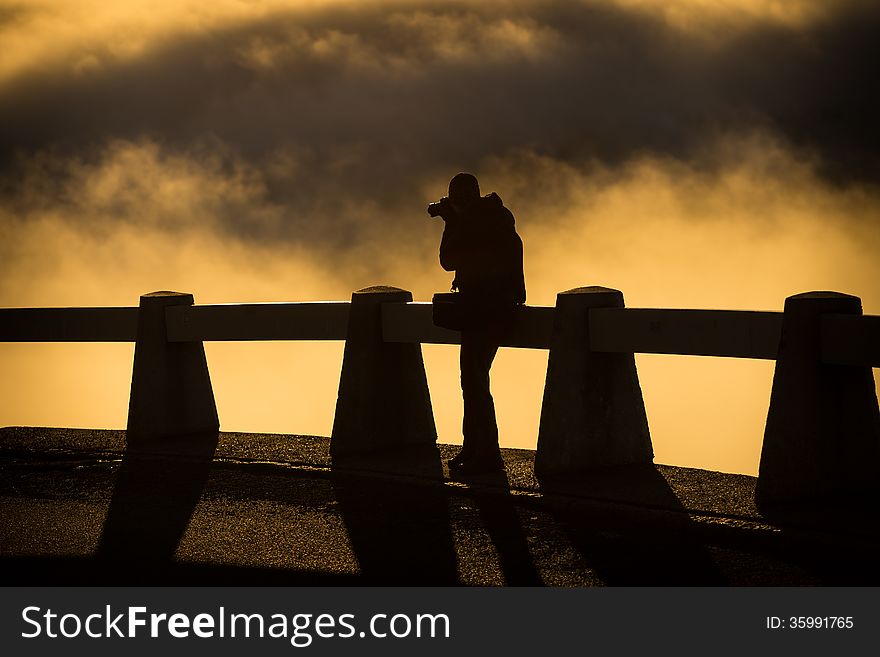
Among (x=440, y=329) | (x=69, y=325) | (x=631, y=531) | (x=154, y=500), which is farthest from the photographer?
(x=69, y=325)

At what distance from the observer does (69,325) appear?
41.2 feet

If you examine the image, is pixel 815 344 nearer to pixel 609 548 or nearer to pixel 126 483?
pixel 609 548

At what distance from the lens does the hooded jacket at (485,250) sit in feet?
32.4

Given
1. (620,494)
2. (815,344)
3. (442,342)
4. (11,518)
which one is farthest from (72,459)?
(815,344)

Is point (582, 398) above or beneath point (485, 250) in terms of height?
beneath

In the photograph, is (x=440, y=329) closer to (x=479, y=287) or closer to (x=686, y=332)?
(x=479, y=287)

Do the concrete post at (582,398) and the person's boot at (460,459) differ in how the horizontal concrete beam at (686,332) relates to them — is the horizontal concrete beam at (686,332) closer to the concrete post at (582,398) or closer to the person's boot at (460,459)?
the concrete post at (582,398)

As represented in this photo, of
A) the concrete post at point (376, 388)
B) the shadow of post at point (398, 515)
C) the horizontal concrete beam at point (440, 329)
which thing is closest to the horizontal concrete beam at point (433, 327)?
the horizontal concrete beam at point (440, 329)

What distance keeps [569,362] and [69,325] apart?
504 cm

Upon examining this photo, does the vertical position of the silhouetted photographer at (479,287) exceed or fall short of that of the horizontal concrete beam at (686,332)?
it exceeds it

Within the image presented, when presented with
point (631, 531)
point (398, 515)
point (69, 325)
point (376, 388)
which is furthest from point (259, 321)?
point (631, 531)

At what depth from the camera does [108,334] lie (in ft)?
40.8

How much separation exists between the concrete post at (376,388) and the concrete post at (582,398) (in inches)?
61.0
